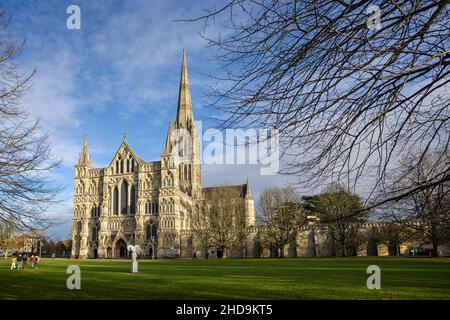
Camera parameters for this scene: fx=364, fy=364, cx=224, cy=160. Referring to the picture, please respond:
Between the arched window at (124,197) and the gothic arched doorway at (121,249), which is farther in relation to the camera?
the arched window at (124,197)

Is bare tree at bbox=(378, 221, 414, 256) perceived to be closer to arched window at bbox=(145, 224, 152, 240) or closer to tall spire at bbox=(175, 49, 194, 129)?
arched window at bbox=(145, 224, 152, 240)

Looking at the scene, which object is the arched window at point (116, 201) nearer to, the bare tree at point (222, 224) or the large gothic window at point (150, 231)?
the large gothic window at point (150, 231)

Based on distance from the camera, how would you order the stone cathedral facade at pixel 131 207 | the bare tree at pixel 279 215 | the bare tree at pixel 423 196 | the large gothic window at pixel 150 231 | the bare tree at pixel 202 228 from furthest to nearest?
the large gothic window at pixel 150 231, the stone cathedral facade at pixel 131 207, the bare tree at pixel 202 228, the bare tree at pixel 279 215, the bare tree at pixel 423 196

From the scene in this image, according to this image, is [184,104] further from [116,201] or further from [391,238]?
[391,238]

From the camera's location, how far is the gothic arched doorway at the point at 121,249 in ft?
203

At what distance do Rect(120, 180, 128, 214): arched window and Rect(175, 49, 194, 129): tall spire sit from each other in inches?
804

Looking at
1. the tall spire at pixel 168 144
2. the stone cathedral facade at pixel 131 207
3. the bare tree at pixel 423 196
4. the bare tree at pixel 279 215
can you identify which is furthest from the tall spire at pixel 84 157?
the bare tree at pixel 423 196

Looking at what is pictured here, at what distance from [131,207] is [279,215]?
28360 mm

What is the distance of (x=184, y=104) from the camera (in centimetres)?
8256

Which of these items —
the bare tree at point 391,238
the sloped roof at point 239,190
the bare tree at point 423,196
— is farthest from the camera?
the sloped roof at point 239,190

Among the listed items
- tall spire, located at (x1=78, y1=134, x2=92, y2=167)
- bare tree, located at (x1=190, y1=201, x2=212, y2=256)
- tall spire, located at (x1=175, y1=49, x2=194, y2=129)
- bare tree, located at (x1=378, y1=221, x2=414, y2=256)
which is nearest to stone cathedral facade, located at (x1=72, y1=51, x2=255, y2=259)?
tall spire, located at (x1=78, y1=134, x2=92, y2=167)

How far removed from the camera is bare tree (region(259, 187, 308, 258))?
47.7 meters

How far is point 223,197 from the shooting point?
164ft
